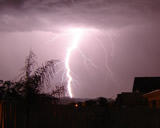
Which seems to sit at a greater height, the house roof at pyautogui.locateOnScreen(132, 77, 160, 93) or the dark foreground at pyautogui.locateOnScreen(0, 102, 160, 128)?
the house roof at pyautogui.locateOnScreen(132, 77, 160, 93)

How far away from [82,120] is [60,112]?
3.01ft

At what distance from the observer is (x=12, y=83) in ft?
42.5

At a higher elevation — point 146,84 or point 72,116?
point 146,84

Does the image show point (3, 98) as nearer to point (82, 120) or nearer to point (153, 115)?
point (82, 120)

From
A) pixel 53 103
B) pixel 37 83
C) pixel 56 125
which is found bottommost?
pixel 56 125

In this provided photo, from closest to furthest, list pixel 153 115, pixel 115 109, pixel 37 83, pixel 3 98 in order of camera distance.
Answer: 1. pixel 153 115
2. pixel 115 109
3. pixel 37 83
4. pixel 3 98

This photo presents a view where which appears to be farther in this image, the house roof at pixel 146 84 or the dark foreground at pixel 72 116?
the house roof at pixel 146 84

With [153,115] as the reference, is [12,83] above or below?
above

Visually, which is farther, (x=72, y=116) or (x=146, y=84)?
(x=146, y=84)

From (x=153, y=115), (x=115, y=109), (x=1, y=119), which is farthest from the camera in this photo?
(x=1, y=119)

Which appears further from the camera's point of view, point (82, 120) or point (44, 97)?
point (44, 97)

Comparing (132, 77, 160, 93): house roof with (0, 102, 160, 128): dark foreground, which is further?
(132, 77, 160, 93): house roof

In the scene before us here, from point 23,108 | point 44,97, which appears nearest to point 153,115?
point 44,97

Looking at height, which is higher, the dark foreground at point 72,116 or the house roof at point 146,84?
the house roof at point 146,84
